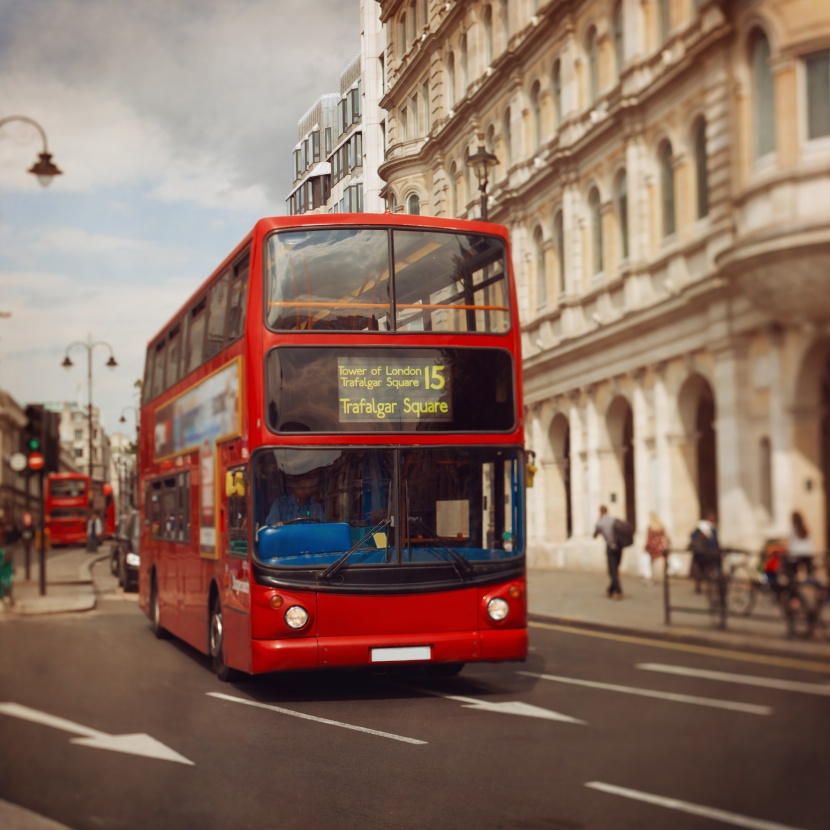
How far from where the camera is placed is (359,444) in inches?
169

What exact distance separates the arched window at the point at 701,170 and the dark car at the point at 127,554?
356 cm

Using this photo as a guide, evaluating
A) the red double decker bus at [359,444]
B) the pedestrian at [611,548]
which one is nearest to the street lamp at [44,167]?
the red double decker bus at [359,444]

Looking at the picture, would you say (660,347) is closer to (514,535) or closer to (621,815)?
(621,815)

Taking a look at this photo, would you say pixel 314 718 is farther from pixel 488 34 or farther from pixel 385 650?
pixel 488 34

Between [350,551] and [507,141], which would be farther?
[350,551]

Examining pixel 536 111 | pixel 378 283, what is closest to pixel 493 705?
pixel 378 283

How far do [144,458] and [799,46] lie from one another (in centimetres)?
377

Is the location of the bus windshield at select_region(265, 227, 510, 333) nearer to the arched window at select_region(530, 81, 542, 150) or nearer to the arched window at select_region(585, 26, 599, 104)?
the arched window at select_region(530, 81, 542, 150)

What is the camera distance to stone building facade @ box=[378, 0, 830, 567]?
1468 mm

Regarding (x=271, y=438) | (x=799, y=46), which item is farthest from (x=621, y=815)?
(x=271, y=438)

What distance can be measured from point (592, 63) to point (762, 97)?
0.68 m

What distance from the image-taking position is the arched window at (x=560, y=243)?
7.58ft

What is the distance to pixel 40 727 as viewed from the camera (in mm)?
4703

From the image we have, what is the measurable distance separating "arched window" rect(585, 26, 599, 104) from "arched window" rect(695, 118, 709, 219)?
0.42m
